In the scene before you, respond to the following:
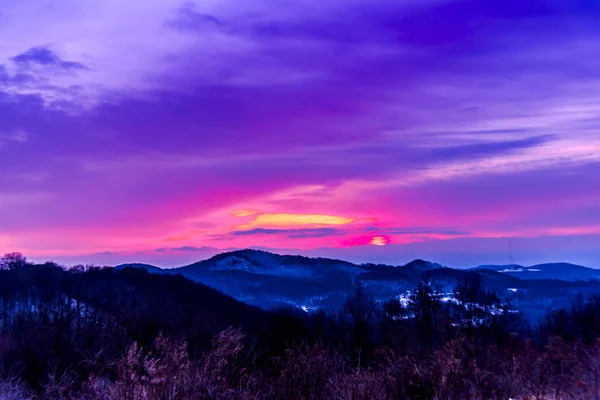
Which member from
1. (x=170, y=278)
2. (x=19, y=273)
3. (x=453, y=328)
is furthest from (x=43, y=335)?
(x=170, y=278)

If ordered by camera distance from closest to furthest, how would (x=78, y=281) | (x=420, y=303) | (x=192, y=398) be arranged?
(x=192, y=398)
(x=420, y=303)
(x=78, y=281)

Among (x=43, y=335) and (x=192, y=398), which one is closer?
(x=192, y=398)

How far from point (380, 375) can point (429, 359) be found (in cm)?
88

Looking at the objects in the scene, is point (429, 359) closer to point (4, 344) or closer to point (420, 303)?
point (4, 344)

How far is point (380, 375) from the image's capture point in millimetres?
9891

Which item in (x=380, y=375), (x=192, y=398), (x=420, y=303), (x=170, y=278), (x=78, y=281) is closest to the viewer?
(x=192, y=398)

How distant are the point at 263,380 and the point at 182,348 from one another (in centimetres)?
176

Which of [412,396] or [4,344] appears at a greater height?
[412,396]

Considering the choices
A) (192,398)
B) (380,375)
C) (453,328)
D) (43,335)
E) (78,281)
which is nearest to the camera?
(192,398)

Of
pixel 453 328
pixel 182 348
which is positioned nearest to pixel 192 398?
pixel 182 348

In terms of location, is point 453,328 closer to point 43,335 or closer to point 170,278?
point 43,335

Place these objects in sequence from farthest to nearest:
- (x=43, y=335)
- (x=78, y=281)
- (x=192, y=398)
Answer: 1. (x=78, y=281)
2. (x=43, y=335)
3. (x=192, y=398)

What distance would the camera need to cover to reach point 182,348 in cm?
916

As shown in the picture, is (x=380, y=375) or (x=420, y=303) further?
(x=420, y=303)
